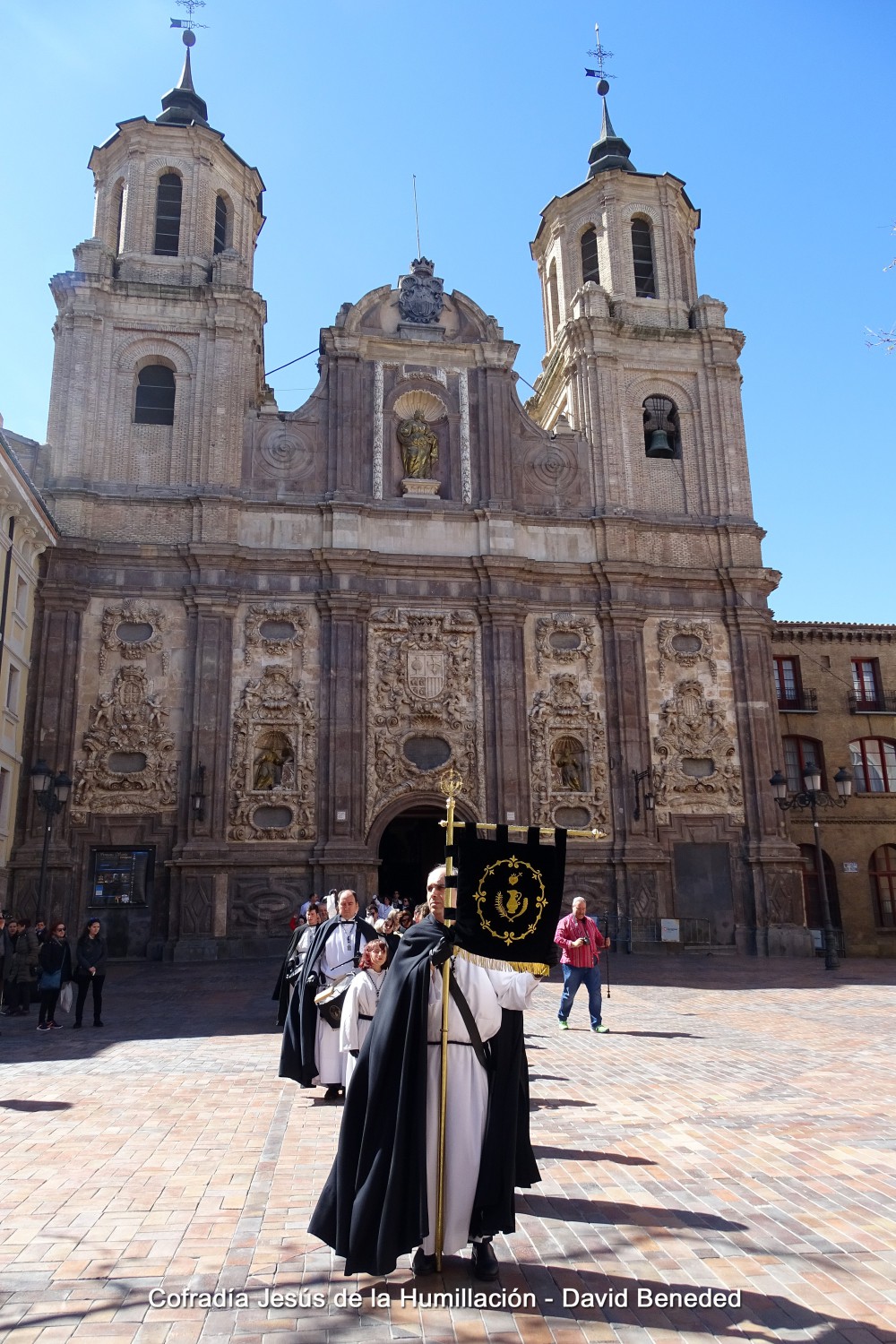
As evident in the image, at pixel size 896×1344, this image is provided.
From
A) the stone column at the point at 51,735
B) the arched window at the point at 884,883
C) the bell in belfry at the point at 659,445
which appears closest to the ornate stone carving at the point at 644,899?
the arched window at the point at 884,883

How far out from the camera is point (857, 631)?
3512 centimetres

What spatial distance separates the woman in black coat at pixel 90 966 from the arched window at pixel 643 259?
28.5m

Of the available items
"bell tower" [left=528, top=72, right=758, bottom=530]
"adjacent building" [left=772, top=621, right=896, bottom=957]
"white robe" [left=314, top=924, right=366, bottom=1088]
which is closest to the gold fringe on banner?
"white robe" [left=314, top=924, right=366, bottom=1088]

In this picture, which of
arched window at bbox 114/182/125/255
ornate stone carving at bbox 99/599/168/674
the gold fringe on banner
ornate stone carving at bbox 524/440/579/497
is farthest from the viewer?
arched window at bbox 114/182/125/255

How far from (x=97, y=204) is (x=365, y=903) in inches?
968

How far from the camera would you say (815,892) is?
109ft

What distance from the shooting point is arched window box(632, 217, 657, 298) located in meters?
34.3

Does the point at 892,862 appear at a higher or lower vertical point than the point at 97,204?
lower

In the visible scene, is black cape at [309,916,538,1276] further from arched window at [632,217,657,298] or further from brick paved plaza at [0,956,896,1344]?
arched window at [632,217,657,298]

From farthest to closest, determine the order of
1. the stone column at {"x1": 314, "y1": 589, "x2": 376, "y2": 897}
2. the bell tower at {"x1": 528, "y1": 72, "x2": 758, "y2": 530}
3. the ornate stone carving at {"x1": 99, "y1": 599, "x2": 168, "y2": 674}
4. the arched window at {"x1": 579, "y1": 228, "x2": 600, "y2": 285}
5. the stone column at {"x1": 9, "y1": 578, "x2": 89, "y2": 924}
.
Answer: the arched window at {"x1": 579, "y1": 228, "x2": 600, "y2": 285}
the bell tower at {"x1": 528, "y1": 72, "x2": 758, "y2": 530}
the ornate stone carving at {"x1": 99, "y1": 599, "x2": 168, "y2": 674}
the stone column at {"x1": 314, "y1": 589, "x2": 376, "y2": 897}
the stone column at {"x1": 9, "y1": 578, "x2": 89, "y2": 924}

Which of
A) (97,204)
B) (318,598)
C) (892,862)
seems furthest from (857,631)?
(97,204)

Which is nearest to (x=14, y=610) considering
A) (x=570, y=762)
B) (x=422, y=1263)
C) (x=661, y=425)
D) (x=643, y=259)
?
(x=570, y=762)

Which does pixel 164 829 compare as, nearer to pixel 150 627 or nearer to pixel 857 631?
pixel 150 627

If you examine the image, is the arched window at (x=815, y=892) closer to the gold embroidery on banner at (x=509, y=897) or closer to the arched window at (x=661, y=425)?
the arched window at (x=661, y=425)
